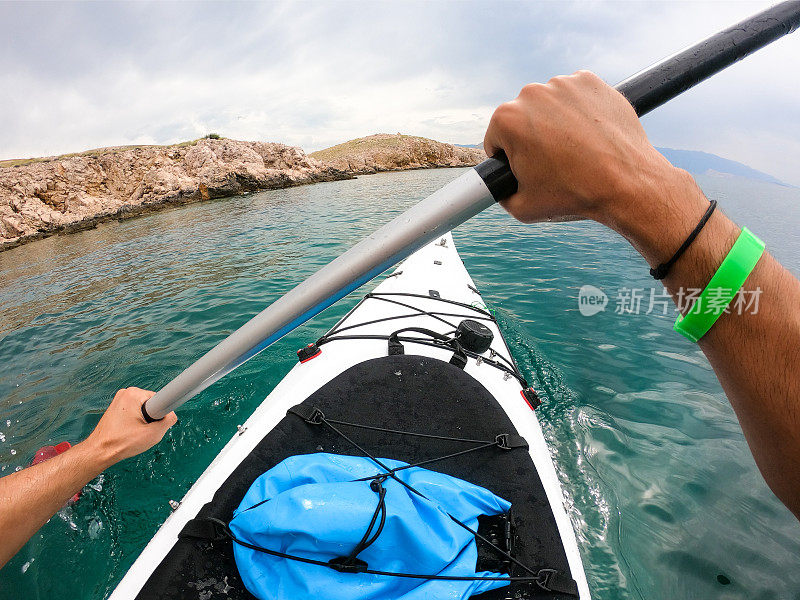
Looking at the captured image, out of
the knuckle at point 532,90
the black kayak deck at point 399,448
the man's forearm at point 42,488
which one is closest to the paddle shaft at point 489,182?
the knuckle at point 532,90

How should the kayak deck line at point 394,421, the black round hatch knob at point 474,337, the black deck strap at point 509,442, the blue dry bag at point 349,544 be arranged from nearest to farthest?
the blue dry bag at point 349,544
the kayak deck line at point 394,421
the black deck strap at point 509,442
the black round hatch knob at point 474,337

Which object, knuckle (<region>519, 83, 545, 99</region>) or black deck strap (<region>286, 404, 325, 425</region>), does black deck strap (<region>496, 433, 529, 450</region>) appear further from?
knuckle (<region>519, 83, 545, 99</region>)

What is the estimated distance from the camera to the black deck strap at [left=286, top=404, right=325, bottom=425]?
230 centimetres

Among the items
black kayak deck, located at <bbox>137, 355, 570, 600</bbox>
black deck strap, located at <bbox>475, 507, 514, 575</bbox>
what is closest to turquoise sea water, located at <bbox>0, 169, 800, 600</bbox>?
black kayak deck, located at <bbox>137, 355, 570, 600</bbox>

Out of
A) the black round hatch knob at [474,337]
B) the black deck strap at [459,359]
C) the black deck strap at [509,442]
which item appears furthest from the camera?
the black round hatch knob at [474,337]

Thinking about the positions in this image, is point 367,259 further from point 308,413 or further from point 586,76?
point 308,413

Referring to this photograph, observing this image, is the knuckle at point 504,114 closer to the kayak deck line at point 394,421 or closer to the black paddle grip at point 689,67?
the black paddle grip at point 689,67

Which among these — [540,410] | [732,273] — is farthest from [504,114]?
[540,410]

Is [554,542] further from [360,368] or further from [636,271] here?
[636,271]

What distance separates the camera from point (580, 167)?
0.71 meters

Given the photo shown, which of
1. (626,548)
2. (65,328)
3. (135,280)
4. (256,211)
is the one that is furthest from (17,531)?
(256,211)

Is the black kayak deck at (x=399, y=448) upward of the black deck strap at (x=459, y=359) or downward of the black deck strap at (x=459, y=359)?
downward

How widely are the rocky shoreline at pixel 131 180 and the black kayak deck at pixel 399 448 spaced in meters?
26.6

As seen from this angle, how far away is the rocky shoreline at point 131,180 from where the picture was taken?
70.8 feet
